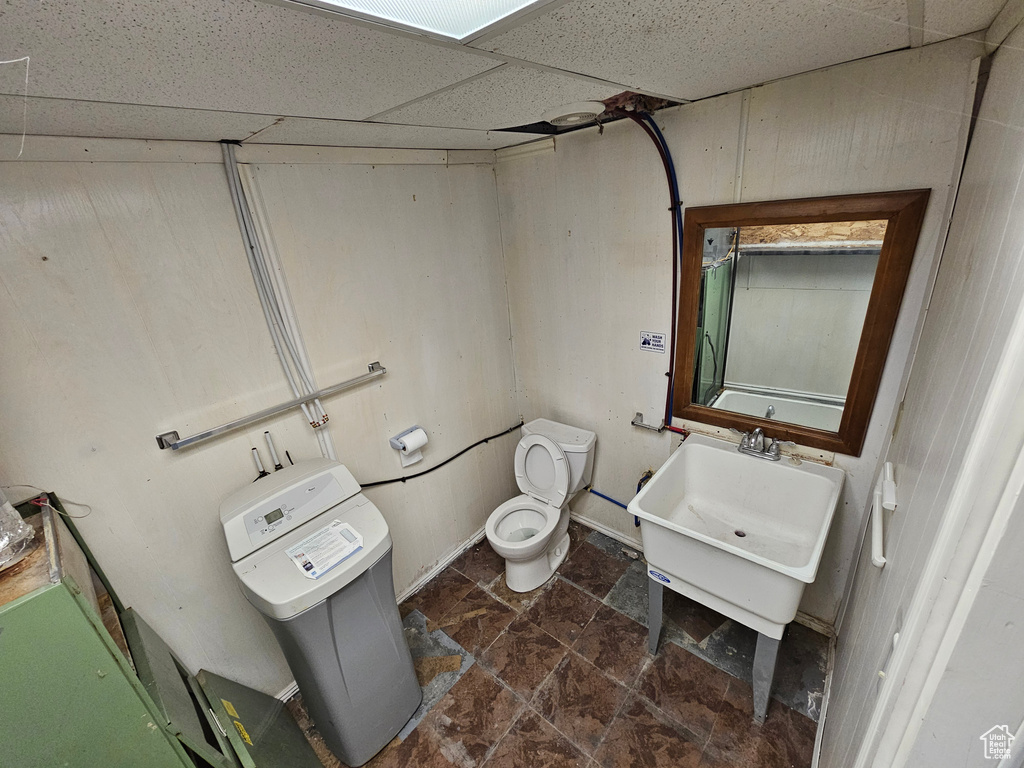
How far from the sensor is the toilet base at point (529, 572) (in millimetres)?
2072

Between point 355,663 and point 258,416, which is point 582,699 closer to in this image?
point 355,663

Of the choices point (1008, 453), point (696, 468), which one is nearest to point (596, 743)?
point (696, 468)

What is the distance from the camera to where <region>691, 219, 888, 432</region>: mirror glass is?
4.49 feet

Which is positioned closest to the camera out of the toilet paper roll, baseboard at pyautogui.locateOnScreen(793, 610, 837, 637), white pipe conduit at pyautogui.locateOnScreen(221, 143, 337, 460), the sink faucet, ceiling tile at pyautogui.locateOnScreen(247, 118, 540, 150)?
ceiling tile at pyautogui.locateOnScreen(247, 118, 540, 150)

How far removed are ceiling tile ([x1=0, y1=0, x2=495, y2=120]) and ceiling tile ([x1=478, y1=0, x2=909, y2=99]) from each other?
17 cm

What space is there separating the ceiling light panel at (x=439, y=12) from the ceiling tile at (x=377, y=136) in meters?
0.65

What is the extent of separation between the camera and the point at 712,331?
5.61 ft

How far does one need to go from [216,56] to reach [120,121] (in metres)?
0.55

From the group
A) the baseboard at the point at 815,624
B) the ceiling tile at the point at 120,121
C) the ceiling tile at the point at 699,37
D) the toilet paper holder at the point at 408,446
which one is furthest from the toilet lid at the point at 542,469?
the ceiling tile at the point at 120,121

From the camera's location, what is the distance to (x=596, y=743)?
1496 millimetres

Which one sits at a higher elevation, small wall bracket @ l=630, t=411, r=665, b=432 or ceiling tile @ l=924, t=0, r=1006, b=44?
ceiling tile @ l=924, t=0, r=1006, b=44

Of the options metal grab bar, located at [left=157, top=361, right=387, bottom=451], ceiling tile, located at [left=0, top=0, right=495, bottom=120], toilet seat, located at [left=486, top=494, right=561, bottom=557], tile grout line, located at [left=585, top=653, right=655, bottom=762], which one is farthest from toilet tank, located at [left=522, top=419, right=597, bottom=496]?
ceiling tile, located at [left=0, top=0, right=495, bottom=120]

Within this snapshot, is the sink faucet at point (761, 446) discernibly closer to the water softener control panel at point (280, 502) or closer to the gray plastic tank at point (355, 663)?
the gray plastic tank at point (355, 663)

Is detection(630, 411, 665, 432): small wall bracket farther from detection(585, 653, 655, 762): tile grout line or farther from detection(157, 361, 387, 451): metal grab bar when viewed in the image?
detection(157, 361, 387, 451): metal grab bar
